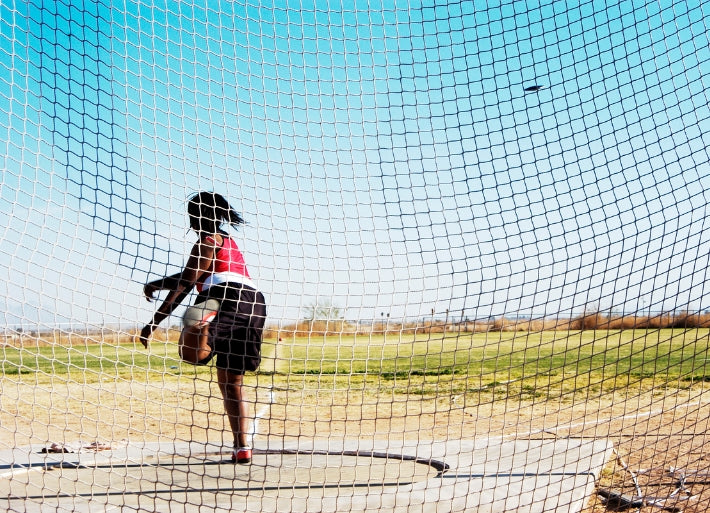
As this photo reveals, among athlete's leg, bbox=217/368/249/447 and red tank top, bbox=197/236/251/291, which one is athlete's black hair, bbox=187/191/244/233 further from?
athlete's leg, bbox=217/368/249/447

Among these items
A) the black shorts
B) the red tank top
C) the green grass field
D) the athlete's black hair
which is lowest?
the green grass field

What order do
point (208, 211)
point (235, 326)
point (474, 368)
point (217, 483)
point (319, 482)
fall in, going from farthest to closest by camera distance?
point (474, 368)
point (208, 211)
point (235, 326)
point (319, 482)
point (217, 483)

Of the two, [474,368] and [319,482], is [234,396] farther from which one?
[474,368]

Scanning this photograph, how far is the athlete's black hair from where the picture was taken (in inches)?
152

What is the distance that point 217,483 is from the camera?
3549 millimetres

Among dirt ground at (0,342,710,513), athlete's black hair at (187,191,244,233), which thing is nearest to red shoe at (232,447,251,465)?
dirt ground at (0,342,710,513)

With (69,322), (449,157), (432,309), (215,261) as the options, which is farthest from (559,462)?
(69,322)

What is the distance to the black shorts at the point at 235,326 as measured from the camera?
3740 mm

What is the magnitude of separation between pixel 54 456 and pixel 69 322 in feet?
4.47

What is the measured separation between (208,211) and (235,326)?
0.61 meters

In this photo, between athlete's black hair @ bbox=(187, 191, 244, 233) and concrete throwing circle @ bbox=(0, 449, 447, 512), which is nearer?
concrete throwing circle @ bbox=(0, 449, 447, 512)

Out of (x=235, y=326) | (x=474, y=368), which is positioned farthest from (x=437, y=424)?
(x=474, y=368)

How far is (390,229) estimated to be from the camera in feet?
13.2

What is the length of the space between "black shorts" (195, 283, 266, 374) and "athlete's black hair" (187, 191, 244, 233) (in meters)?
0.32
